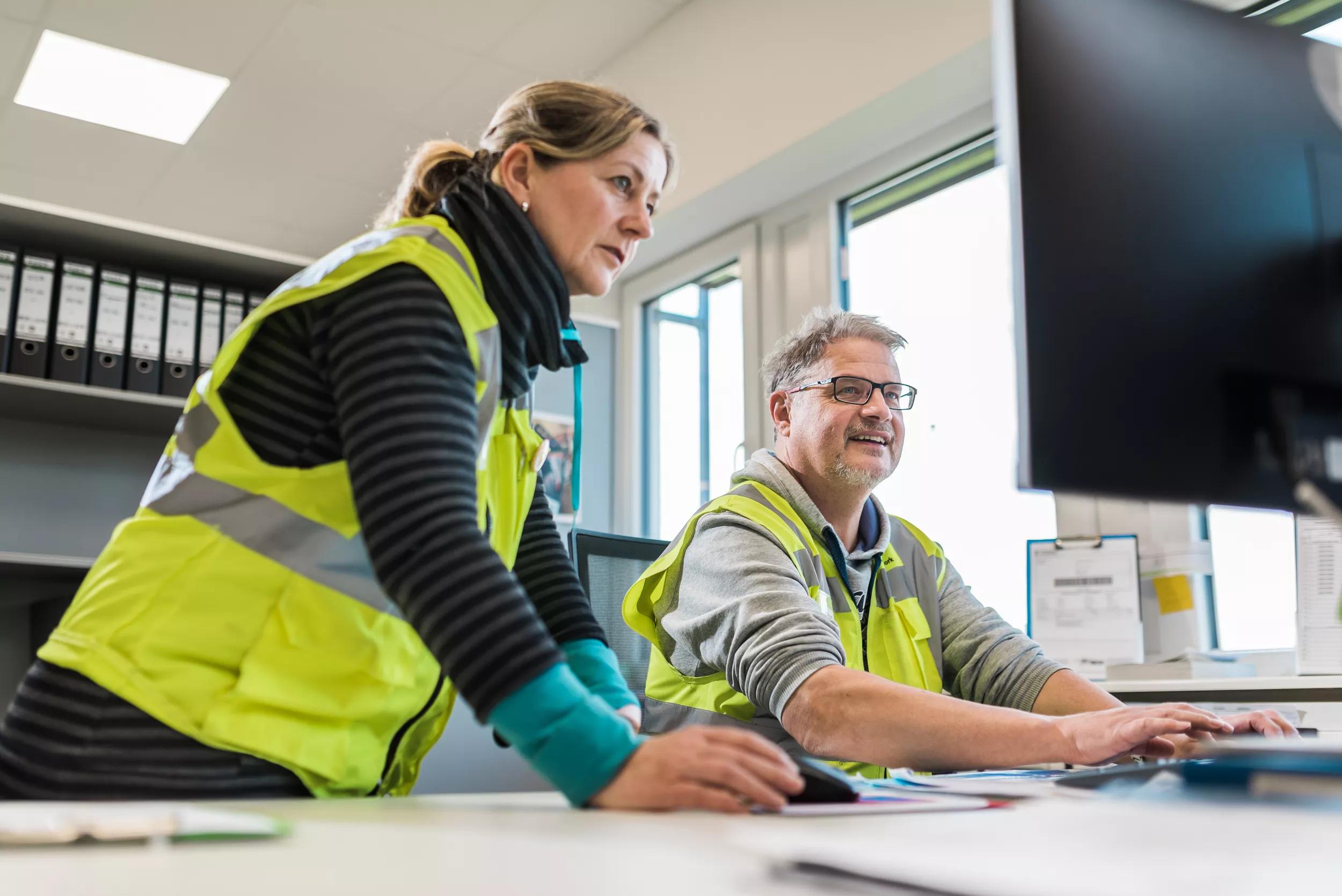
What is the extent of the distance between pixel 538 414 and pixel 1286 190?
2.42 metres

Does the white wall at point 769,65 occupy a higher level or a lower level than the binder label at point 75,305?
higher

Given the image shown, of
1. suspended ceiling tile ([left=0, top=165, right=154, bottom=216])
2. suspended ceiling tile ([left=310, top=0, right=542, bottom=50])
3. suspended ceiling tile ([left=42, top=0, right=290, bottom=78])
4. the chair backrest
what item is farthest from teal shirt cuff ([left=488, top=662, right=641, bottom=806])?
suspended ceiling tile ([left=0, top=165, right=154, bottom=216])

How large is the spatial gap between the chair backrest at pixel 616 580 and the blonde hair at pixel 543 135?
86 cm

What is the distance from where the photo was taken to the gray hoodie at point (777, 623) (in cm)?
128

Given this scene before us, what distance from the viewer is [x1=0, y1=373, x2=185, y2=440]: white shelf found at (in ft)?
6.87

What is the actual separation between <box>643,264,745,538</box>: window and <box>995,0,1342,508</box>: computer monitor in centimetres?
260

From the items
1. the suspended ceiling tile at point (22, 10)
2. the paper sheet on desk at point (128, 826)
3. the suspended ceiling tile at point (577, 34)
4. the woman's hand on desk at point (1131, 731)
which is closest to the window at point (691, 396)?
the suspended ceiling tile at point (577, 34)

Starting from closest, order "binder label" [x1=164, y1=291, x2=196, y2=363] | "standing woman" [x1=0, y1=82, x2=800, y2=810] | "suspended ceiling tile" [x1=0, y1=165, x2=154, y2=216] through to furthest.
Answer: "standing woman" [x1=0, y1=82, x2=800, y2=810] → "binder label" [x1=164, y1=291, x2=196, y2=363] → "suspended ceiling tile" [x1=0, y1=165, x2=154, y2=216]

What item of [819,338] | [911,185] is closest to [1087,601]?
[819,338]

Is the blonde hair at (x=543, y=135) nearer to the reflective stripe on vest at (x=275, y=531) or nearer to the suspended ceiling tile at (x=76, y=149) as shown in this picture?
the reflective stripe on vest at (x=275, y=531)

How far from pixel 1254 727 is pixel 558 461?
82.8 inches

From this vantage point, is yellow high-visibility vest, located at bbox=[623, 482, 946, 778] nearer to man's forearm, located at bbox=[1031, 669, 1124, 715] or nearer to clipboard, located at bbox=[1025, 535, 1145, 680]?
man's forearm, located at bbox=[1031, 669, 1124, 715]

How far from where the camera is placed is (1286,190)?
2.34 ft

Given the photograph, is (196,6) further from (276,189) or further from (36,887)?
(36,887)
